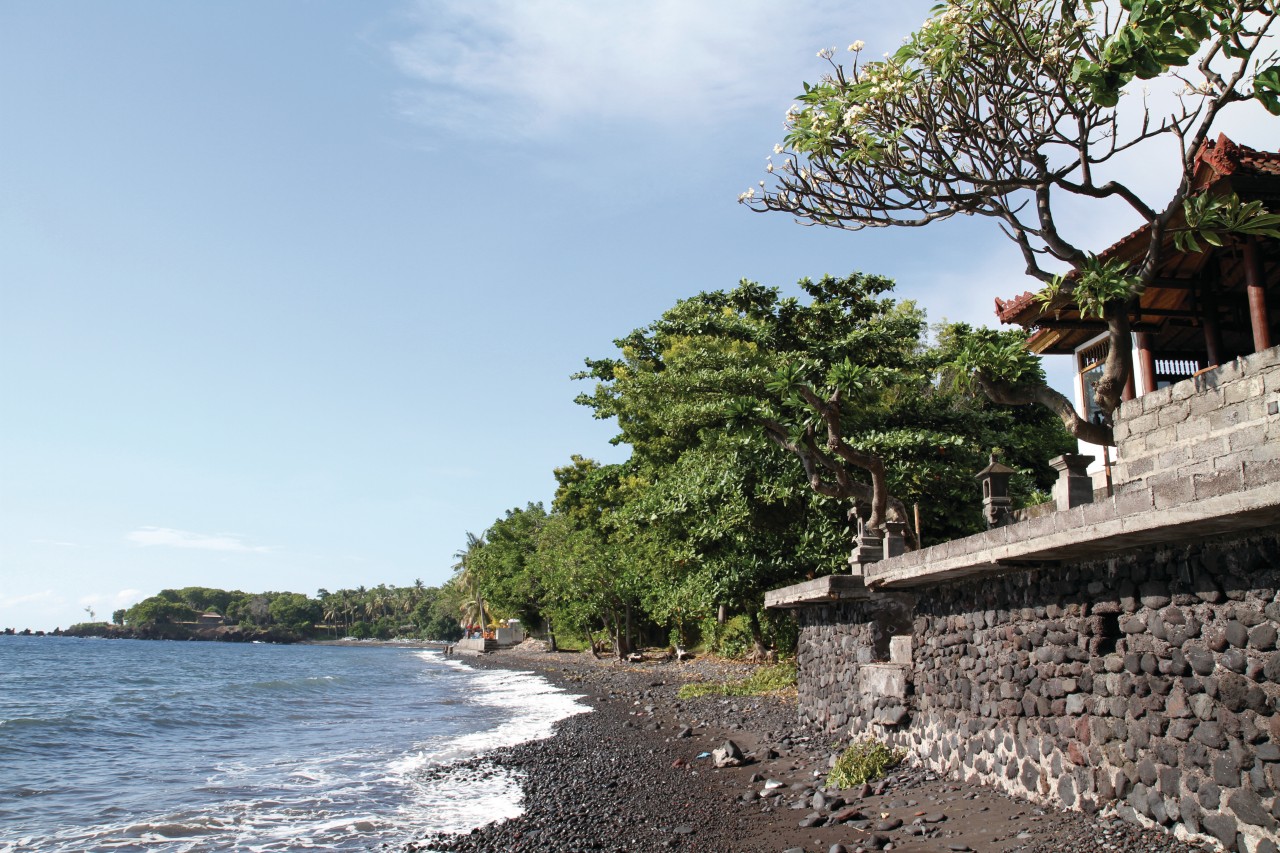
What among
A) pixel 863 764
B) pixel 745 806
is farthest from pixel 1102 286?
pixel 745 806

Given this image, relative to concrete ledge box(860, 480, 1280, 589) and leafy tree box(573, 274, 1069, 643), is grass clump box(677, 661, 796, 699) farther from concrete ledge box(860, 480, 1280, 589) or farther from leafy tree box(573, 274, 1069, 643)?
concrete ledge box(860, 480, 1280, 589)

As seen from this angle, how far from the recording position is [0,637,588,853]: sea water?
11164mm

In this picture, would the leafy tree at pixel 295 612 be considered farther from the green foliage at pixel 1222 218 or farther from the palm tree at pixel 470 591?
the green foliage at pixel 1222 218

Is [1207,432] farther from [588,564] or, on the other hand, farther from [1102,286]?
[588,564]

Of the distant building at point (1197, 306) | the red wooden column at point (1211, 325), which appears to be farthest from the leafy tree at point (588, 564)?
the red wooden column at point (1211, 325)

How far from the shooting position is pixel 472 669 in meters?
53.0

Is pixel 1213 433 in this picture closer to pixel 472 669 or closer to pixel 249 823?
pixel 249 823

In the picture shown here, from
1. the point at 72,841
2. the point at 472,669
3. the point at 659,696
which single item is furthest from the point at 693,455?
the point at 472,669

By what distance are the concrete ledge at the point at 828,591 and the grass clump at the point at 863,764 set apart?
193cm

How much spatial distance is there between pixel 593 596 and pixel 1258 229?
36.0 meters

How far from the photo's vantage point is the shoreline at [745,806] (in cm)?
729

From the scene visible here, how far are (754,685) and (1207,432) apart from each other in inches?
623

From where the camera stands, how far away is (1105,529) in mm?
6297

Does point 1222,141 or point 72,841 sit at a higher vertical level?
point 1222,141
